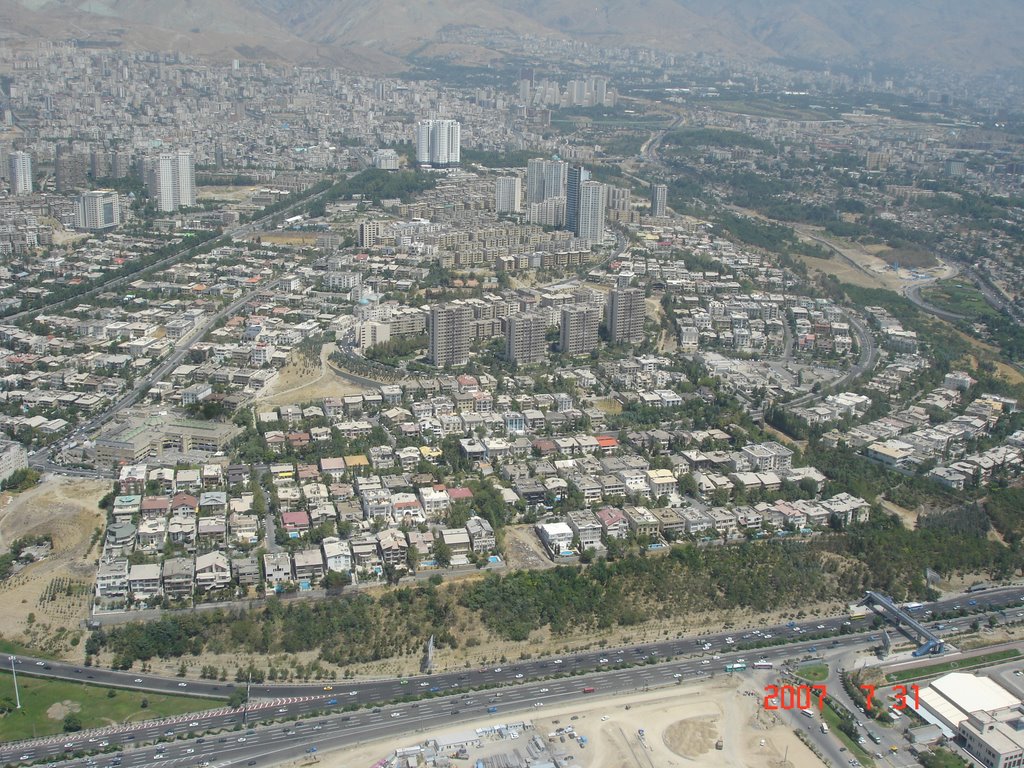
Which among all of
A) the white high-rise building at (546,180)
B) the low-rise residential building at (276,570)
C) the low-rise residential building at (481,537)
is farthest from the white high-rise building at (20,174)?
the low-rise residential building at (481,537)

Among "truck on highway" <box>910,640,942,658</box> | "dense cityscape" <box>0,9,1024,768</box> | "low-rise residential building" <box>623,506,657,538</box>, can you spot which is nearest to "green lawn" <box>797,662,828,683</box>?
"dense cityscape" <box>0,9,1024,768</box>

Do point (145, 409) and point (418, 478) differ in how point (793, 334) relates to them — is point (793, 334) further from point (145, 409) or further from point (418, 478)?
point (145, 409)

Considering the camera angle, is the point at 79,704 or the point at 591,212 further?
the point at 591,212

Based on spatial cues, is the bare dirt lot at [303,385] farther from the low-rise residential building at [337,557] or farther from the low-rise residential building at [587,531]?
the low-rise residential building at [587,531]

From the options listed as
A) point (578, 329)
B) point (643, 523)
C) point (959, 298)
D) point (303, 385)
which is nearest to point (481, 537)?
point (643, 523)

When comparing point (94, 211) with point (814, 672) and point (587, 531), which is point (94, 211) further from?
point (814, 672)

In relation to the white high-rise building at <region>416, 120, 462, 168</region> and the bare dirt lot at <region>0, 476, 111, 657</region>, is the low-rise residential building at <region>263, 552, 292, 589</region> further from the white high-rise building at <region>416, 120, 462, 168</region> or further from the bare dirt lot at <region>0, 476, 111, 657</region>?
the white high-rise building at <region>416, 120, 462, 168</region>

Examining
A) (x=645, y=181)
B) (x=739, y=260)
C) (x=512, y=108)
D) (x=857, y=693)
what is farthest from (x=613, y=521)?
(x=512, y=108)
